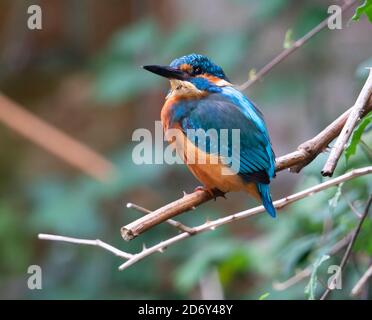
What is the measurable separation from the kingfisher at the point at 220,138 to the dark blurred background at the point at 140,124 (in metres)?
0.40

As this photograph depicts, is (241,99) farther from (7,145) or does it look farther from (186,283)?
(7,145)

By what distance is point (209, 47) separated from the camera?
439 cm

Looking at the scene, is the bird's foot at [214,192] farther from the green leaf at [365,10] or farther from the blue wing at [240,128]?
the green leaf at [365,10]

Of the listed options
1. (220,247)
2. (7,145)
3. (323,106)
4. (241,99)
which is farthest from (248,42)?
(7,145)

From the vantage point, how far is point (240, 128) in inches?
97.7

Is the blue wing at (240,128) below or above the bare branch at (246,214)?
above

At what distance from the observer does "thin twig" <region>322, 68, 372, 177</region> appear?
165 centimetres

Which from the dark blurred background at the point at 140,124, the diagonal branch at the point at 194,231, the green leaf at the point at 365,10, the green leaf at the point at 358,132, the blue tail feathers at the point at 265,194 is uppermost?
the dark blurred background at the point at 140,124

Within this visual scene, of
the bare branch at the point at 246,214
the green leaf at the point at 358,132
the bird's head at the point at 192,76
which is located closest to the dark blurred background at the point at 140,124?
the bird's head at the point at 192,76

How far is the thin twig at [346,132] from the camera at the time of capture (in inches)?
64.9

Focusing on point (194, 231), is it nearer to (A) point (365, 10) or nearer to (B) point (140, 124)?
(A) point (365, 10)

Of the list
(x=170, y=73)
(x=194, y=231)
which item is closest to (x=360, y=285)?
(x=194, y=231)

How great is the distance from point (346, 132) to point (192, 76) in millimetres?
1021
